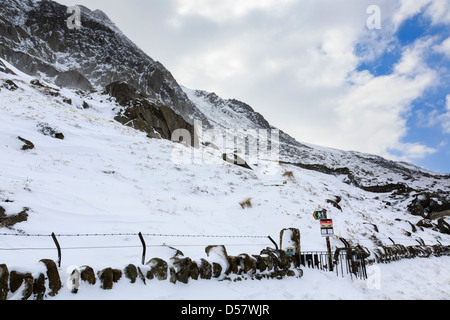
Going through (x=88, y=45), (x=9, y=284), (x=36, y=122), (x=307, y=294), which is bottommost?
(x=307, y=294)

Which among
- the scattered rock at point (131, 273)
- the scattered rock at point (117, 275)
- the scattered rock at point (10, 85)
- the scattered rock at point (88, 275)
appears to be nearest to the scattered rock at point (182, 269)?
the scattered rock at point (131, 273)

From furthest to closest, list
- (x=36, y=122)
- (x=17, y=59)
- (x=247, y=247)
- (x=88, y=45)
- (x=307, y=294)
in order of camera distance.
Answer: (x=88, y=45), (x=17, y=59), (x=36, y=122), (x=247, y=247), (x=307, y=294)

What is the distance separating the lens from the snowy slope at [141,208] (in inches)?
263

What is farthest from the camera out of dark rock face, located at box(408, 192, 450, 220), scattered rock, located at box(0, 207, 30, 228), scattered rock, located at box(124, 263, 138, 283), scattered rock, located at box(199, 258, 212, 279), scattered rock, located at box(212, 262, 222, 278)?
dark rock face, located at box(408, 192, 450, 220)

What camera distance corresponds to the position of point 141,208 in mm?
11688

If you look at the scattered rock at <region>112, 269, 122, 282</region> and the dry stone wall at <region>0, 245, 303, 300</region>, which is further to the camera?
the scattered rock at <region>112, 269, 122, 282</region>

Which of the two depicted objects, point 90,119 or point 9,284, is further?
point 90,119

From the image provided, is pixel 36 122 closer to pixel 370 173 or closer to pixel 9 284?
pixel 9 284

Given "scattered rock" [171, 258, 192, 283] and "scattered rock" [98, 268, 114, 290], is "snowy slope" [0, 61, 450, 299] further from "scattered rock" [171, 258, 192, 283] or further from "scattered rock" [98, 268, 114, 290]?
"scattered rock" [171, 258, 192, 283]

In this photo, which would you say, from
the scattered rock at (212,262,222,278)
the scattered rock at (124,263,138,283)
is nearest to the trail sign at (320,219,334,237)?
A: the scattered rock at (212,262,222,278)

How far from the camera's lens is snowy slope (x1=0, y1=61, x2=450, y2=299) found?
21.9 feet
